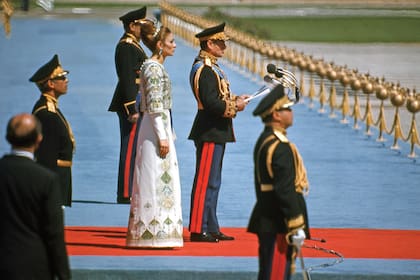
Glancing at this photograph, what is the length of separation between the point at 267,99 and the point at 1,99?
15781 mm

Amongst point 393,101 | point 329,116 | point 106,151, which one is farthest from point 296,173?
point 329,116

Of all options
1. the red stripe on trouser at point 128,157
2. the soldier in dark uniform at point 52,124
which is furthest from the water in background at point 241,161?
the soldier in dark uniform at point 52,124

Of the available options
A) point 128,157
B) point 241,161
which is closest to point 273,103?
point 128,157

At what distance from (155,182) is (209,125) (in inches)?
30.6

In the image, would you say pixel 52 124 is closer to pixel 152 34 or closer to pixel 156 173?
pixel 156 173

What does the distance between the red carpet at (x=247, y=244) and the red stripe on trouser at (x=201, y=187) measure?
157 mm

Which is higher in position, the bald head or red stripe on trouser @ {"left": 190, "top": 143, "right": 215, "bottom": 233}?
the bald head

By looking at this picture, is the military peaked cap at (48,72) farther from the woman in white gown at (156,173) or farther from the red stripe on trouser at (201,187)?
the red stripe on trouser at (201,187)

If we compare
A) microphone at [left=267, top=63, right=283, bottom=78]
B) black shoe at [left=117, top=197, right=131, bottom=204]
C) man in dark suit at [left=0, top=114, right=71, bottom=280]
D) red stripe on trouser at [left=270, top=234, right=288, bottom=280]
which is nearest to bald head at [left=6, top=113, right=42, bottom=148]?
man in dark suit at [left=0, top=114, right=71, bottom=280]

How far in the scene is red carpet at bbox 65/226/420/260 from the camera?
10.5 meters

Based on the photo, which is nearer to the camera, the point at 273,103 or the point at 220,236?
the point at 273,103

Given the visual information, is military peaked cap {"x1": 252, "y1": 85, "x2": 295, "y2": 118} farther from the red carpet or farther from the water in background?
the water in background

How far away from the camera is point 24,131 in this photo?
7.15 metres

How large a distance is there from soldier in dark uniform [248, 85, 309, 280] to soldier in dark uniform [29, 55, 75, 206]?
2470mm
